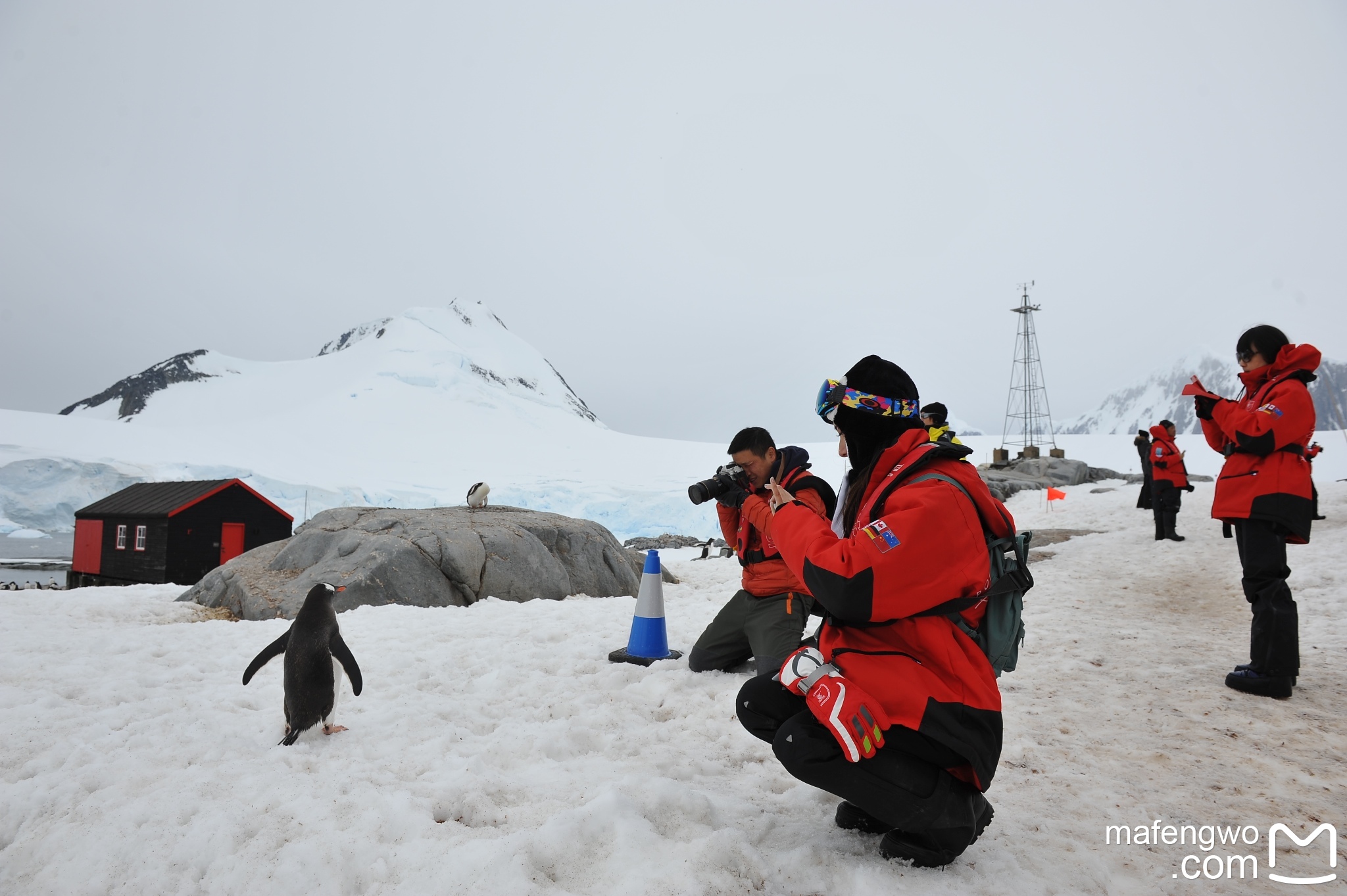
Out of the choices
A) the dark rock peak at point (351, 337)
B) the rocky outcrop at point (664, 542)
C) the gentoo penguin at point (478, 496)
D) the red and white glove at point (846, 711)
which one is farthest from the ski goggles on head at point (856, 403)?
the dark rock peak at point (351, 337)

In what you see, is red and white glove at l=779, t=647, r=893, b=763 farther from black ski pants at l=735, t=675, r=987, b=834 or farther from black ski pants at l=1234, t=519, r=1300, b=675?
black ski pants at l=1234, t=519, r=1300, b=675

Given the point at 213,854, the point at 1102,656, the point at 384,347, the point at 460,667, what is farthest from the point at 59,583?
the point at 384,347

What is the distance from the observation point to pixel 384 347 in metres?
67.9

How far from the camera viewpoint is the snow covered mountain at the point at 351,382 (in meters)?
58.2

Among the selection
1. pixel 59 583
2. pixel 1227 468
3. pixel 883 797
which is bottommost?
pixel 59 583

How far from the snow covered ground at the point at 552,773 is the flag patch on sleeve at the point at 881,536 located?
3.06 feet

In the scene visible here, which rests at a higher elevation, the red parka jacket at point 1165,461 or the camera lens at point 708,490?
the red parka jacket at point 1165,461

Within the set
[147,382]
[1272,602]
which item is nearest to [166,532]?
[1272,602]

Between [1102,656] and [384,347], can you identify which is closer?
[1102,656]

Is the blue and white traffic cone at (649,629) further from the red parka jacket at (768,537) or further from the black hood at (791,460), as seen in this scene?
the black hood at (791,460)

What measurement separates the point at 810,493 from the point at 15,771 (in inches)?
144

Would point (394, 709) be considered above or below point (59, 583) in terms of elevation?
above

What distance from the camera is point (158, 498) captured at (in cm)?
1669

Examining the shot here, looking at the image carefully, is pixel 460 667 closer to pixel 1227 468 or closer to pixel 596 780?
pixel 596 780
